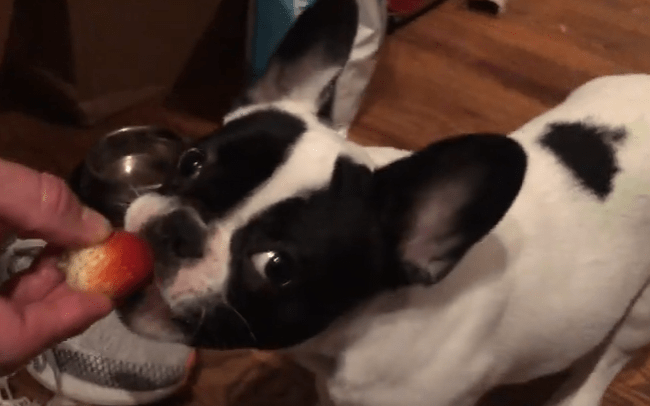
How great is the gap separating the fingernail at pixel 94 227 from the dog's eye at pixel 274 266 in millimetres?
207

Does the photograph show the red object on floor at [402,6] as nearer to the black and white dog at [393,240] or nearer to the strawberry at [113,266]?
the black and white dog at [393,240]

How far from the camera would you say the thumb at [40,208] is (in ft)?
2.73

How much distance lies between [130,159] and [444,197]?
3.85 feet

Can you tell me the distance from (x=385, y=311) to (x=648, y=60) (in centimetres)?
184

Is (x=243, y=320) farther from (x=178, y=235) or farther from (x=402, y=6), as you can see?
(x=402, y=6)

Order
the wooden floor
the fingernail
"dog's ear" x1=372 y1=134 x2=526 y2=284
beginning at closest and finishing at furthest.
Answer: "dog's ear" x1=372 y1=134 x2=526 y2=284, the fingernail, the wooden floor

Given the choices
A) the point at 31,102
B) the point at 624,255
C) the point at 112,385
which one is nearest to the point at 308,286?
the point at 624,255

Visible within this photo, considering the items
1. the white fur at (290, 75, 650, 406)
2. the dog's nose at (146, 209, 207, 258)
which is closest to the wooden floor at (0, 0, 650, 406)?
the white fur at (290, 75, 650, 406)

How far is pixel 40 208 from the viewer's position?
844 mm

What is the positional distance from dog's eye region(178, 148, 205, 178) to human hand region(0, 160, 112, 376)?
4.9 inches

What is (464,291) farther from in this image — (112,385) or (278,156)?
(112,385)

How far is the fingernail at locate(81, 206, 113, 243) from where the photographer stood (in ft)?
2.93

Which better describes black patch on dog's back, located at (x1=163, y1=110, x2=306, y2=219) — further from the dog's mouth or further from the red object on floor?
the red object on floor

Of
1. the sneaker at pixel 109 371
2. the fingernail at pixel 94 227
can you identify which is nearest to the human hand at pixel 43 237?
the fingernail at pixel 94 227
